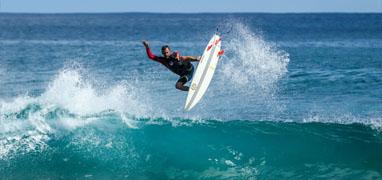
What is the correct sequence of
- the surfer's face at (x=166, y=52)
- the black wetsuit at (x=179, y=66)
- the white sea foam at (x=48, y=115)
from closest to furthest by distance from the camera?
the surfer's face at (x=166, y=52) → the black wetsuit at (x=179, y=66) → the white sea foam at (x=48, y=115)

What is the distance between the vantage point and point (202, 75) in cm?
1212

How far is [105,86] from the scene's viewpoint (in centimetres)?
2262

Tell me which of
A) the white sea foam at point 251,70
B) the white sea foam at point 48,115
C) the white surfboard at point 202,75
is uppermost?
the white sea foam at point 251,70

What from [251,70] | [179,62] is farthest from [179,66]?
[251,70]

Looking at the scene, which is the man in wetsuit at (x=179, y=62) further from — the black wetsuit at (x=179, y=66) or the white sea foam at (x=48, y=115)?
the white sea foam at (x=48, y=115)

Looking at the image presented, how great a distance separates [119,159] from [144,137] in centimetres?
115

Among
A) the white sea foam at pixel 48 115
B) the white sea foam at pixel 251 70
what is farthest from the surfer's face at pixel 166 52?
the white sea foam at pixel 251 70

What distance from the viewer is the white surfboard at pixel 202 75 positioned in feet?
38.7

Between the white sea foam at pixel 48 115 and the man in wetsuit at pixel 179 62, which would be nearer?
the man in wetsuit at pixel 179 62

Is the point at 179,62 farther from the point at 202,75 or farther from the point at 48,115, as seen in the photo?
the point at 48,115

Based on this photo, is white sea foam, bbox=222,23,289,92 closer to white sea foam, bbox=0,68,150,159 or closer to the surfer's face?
white sea foam, bbox=0,68,150,159

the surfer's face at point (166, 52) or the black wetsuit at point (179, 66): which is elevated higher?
the surfer's face at point (166, 52)

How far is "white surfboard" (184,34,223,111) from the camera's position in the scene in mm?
11805

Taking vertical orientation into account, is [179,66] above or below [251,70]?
below
